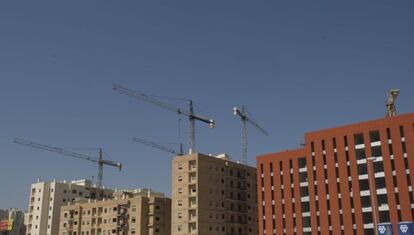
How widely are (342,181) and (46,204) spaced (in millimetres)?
111347

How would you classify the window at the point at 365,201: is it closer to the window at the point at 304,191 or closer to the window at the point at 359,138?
the window at the point at 359,138

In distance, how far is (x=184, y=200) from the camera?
425 feet

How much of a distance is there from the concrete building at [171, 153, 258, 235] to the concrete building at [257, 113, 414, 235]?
18191 mm

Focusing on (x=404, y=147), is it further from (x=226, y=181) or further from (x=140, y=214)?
(x=140, y=214)

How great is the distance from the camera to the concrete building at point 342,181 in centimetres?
9600

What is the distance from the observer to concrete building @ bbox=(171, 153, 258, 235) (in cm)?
12769

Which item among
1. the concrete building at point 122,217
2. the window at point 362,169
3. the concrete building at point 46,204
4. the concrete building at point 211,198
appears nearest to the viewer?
the window at point 362,169

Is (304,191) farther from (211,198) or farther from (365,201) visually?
(211,198)

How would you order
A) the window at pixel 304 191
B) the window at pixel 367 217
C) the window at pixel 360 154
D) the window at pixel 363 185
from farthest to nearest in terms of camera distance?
the window at pixel 304 191
the window at pixel 360 154
the window at pixel 363 185
the window at pixel 367 217

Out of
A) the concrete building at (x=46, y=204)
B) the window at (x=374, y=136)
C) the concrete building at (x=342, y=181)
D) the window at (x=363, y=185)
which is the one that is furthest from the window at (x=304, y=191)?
the concrete building at (x=46, y=204)

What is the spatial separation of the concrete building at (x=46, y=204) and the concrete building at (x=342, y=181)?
287 ft

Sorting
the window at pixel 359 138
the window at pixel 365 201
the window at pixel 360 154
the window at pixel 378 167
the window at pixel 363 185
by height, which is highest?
the window at pixel 359 138

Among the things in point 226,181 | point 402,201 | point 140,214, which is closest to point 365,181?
point 402,201

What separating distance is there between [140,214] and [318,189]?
54664 mm
